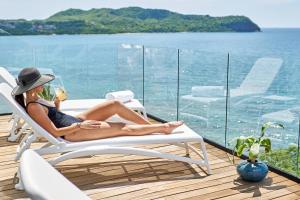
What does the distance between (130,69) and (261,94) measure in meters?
2.45

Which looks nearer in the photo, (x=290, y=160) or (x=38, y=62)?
(x=290, y=160)

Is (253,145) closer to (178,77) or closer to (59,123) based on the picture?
(59,123)

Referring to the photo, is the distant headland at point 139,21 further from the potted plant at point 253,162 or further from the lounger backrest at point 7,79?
the potted plant at point 253,162

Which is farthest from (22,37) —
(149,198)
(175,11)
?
(175,11)

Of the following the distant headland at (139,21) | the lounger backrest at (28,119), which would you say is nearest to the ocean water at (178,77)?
the lounger backrest at (28,119)

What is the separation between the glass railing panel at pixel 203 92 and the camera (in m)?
5.01

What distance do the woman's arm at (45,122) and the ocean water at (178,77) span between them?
187 cm

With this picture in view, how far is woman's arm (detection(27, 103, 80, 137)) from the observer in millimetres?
3537

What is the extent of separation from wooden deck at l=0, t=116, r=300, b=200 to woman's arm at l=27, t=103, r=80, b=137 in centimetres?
42

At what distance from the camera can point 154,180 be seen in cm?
362

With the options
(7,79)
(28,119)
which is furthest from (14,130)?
A: (28,119)

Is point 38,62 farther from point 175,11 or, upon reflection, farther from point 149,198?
point 175,11

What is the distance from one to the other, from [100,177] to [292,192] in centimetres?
159

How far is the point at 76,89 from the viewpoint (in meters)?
6.82
